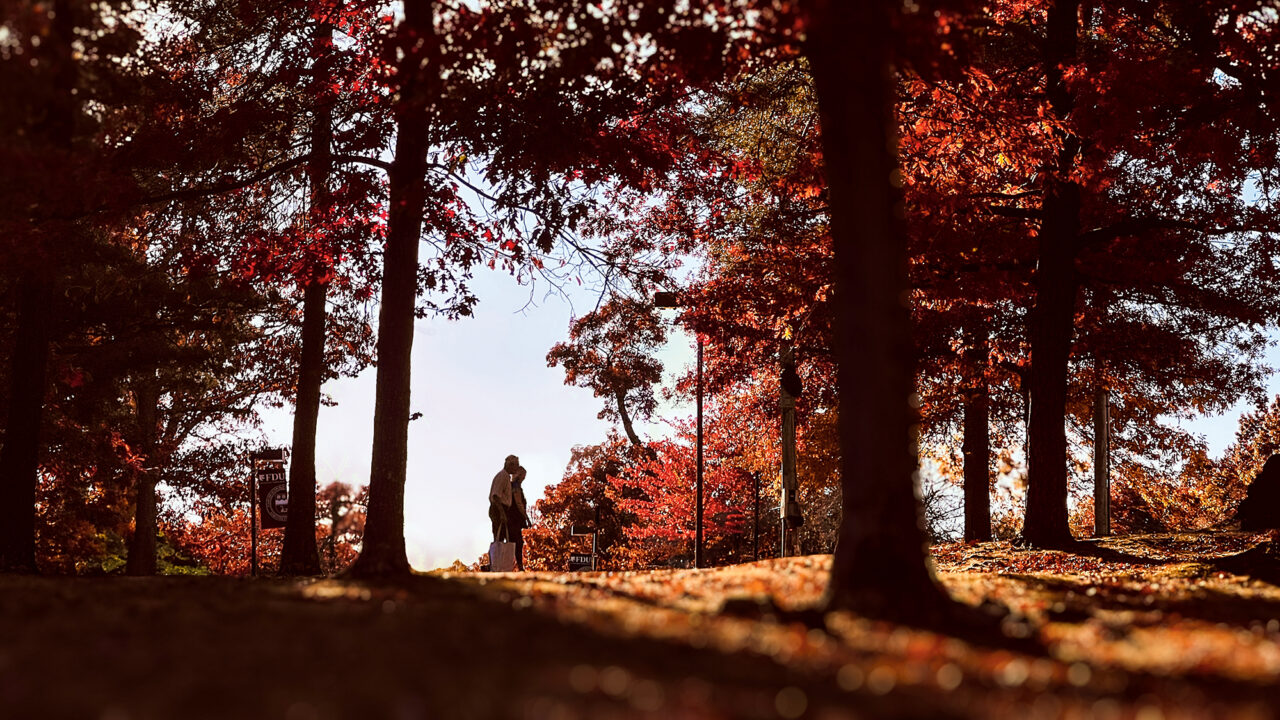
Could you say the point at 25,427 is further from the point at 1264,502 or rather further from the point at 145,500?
the point at 1264,502

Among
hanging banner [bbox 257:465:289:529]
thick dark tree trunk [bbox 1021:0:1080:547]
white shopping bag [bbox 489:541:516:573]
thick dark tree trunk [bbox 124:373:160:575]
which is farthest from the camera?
thick dark tree trunk [bbox 124:373:160:575]

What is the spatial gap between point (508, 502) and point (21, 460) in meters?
7.45

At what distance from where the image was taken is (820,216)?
68.4 ft

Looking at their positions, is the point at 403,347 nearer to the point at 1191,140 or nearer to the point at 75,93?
the point at 75,93

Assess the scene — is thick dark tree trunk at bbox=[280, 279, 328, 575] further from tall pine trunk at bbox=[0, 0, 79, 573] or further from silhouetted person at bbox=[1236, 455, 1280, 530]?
silhouetted person at bbox=[1236, 455, 1280, 530]

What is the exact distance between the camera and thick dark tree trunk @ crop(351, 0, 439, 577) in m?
11.1

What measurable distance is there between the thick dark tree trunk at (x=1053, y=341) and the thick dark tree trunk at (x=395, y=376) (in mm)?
10009

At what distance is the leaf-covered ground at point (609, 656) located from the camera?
3812 millimetres

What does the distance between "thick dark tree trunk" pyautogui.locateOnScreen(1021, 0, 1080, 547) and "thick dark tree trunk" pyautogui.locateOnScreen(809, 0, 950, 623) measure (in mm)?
10539

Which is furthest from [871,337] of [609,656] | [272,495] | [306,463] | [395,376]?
[272,495]

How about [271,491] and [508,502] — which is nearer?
[508,502]

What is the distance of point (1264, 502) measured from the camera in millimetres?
17828

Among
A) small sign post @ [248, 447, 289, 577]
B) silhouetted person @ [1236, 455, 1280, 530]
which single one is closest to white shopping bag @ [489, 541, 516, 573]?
small sign post @ [248, 447, 289, 577]

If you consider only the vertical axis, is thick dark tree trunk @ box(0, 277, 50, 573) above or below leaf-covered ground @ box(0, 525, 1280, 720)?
above
